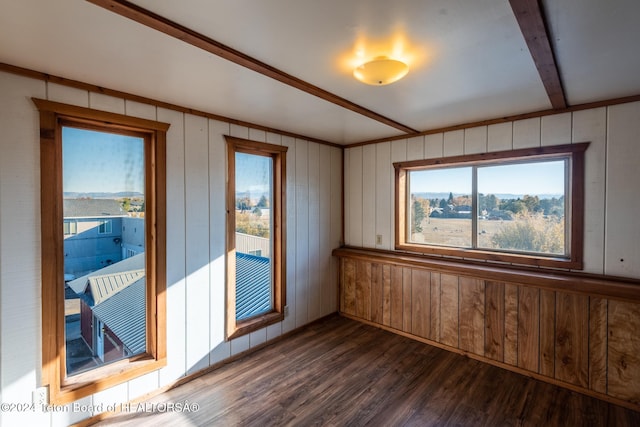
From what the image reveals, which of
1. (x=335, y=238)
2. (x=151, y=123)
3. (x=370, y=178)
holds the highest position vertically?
(x=151, y=123)

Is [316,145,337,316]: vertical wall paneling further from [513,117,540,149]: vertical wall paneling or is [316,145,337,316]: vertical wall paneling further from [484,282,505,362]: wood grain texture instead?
[513,117,540,149]: vertical wall paneling

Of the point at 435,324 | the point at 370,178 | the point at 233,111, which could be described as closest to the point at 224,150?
the point at 233,111

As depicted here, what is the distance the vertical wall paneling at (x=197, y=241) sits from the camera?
2.57m

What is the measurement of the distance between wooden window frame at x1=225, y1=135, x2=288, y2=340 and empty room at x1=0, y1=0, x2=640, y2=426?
25mm

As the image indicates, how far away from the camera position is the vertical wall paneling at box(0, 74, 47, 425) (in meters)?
1.76

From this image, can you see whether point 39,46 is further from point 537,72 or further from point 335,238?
point 335,238

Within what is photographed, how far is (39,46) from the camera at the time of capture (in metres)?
1.54

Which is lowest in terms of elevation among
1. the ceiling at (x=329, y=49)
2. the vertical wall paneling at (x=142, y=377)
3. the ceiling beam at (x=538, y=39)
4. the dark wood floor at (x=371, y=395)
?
the dark wood floor at (x=371, y=395)

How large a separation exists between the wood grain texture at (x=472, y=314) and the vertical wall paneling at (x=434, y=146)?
53.5 inches

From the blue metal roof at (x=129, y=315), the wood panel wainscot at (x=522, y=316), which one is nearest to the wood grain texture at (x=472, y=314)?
→ the wood panel wainscot at (x=522, y=316)

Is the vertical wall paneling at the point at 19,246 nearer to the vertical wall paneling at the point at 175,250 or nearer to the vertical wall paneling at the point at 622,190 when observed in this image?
the vertical wall paneling at the point at 175,250

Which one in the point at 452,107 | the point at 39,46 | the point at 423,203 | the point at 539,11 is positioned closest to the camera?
the point at 539,11

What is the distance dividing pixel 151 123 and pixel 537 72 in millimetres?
2733

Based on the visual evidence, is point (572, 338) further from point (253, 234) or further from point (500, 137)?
point (253, 234)
